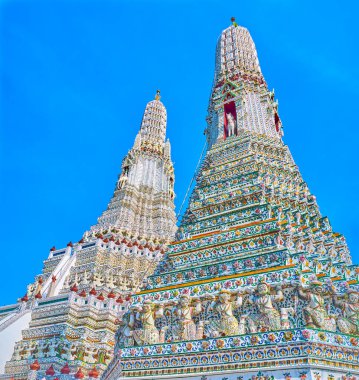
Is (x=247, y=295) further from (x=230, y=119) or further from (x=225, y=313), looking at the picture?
(x=230, y=119)

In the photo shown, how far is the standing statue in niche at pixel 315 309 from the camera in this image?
26.1ft

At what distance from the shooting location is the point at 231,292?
30.4ft

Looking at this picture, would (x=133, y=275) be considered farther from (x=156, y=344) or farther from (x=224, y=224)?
(x=156, y=344)

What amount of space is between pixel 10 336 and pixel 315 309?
55.4 ft

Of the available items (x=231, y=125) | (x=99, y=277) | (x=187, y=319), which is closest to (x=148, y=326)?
(x=187, y=319)

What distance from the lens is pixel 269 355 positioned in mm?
7465

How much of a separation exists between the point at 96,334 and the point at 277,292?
1324 centimetres

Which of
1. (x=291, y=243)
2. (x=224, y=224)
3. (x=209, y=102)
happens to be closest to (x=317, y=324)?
(x=291, y=243)

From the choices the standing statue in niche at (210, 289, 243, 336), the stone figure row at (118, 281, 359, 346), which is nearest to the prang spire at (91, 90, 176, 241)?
the stone figure row at (118, 281, 359, 346)

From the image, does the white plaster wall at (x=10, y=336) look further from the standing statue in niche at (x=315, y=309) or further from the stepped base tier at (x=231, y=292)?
the standing statue in niche at (x=315, y=309)

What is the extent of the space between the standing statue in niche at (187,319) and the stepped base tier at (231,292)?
1.1 inches

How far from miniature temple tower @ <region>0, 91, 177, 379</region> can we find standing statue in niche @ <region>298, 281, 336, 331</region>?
7.94 m

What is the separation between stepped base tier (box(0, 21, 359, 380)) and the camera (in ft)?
25.4

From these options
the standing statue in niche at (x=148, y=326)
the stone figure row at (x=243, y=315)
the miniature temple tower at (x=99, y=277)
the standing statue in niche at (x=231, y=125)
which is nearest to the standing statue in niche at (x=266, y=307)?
the stone figure row at (x=243, y=315)
